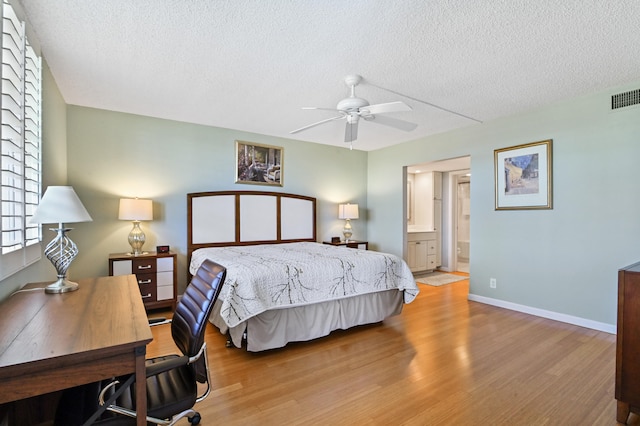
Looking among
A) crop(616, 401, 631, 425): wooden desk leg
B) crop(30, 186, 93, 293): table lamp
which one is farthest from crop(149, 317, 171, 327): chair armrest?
crop(616, 401, 631, 425): wooden desk leg

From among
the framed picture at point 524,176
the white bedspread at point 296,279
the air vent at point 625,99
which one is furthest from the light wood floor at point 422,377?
the air vent at point 625,99

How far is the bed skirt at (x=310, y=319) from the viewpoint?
2.67 m

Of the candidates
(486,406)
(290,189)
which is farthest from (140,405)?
(290,189)

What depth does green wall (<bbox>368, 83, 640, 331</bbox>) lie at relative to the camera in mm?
3205

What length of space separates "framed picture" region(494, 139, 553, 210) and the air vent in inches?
24.7

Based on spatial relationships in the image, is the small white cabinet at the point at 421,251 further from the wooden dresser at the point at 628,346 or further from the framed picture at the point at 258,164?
the wooden dresser at the point at 628,346

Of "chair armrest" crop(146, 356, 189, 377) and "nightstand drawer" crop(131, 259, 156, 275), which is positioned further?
"nightstand drawer" crop(131, 259, 156, 275)

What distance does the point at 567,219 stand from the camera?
357 cm

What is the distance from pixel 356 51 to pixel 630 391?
281 centimetres

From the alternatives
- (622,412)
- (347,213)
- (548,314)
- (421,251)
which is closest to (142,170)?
(347,213)

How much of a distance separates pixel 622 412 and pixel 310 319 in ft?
7.13

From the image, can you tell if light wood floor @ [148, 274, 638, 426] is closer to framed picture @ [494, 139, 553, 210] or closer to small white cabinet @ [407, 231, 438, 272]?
framed picture @ [494, 139, 553, 210]

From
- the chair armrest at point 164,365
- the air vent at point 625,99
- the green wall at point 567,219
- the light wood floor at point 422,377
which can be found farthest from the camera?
the green wall at point 567,219

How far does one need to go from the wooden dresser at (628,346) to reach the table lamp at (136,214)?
4.37 meters
